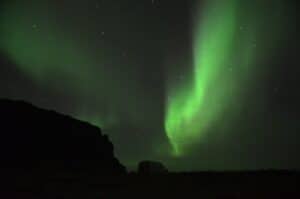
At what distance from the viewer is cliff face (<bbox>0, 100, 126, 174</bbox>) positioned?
84.0 metres

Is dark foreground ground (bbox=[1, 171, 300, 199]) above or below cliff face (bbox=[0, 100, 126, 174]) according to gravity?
below

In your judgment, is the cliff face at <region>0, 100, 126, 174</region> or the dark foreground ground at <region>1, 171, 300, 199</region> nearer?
the dark foreground ground at <region>1, 171, 300, 199</region>

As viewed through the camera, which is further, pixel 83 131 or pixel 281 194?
pixel 83 131

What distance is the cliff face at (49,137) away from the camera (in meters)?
84.0

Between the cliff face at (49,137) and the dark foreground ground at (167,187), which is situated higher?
the cliff face at (49,137)

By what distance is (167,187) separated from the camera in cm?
1512

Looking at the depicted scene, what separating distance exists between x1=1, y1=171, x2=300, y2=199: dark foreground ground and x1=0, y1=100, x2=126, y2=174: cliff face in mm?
65273

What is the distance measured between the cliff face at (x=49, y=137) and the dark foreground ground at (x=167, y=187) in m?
65.3

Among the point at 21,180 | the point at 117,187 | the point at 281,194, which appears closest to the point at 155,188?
the point at 117,187

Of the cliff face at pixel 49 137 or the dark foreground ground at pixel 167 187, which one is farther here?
the cliff face at pixel 49 137

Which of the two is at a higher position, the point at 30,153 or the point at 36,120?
A: the point at 36,120

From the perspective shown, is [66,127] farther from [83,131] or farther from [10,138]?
[10,138]

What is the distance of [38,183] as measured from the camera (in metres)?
16.0

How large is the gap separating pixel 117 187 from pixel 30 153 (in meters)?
70.2
